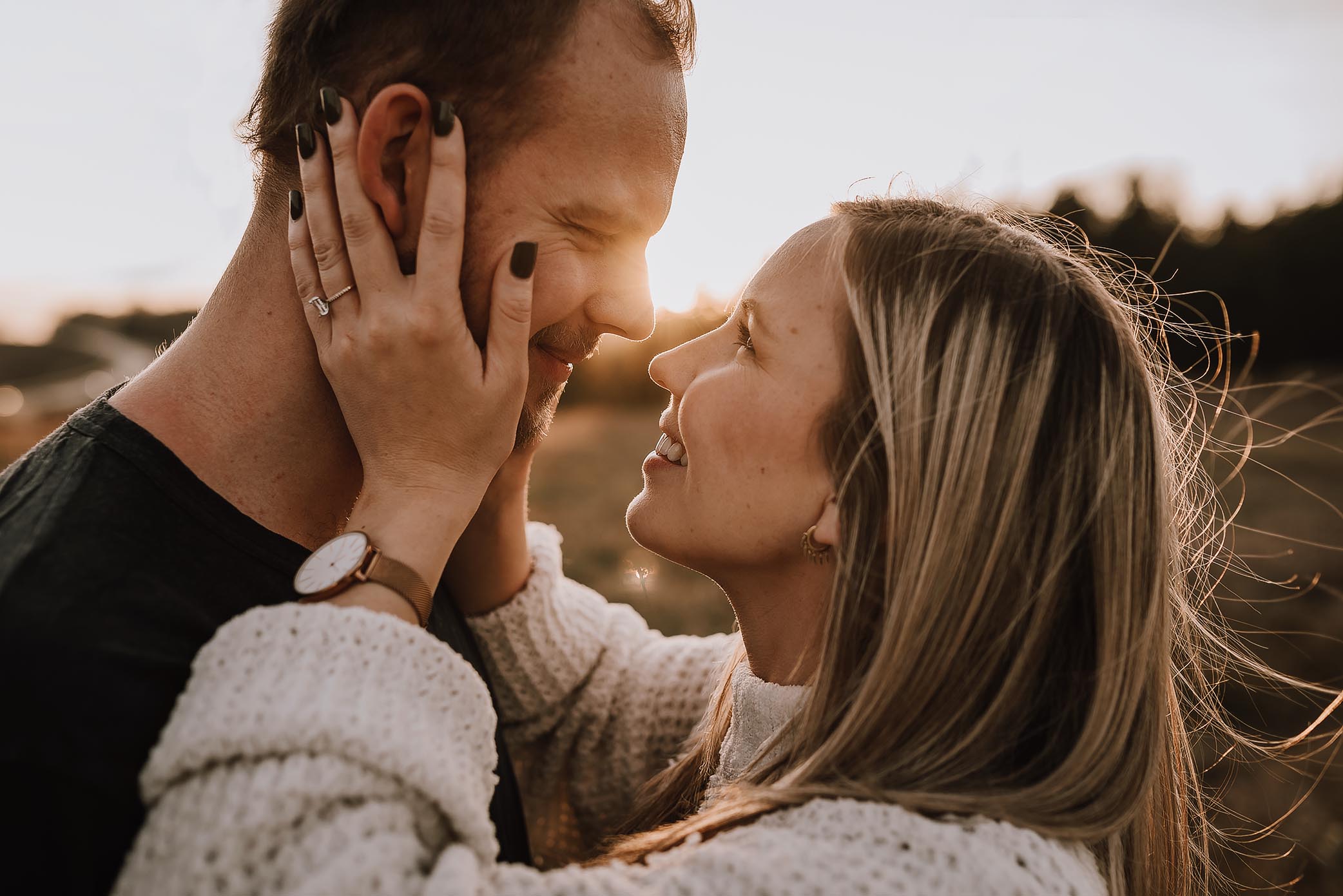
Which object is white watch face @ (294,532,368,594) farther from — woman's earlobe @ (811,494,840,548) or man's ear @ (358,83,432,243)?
woman's earlobe @ (811,494,840,548)

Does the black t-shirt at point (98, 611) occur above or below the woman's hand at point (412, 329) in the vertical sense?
below

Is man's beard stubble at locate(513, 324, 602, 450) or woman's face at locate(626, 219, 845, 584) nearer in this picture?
woman's face at locate(626, 219, 845, 584)

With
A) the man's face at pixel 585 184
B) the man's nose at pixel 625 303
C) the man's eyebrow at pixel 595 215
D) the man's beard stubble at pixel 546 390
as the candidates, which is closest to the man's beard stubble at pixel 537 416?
the man's beard stubble at pixel 546 390

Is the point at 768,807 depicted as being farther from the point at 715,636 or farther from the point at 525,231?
the point at 525,231

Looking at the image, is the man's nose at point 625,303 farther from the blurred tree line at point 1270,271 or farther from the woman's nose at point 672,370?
the blurred tree line at point 1270,271

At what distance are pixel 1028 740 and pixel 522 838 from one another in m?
1.31

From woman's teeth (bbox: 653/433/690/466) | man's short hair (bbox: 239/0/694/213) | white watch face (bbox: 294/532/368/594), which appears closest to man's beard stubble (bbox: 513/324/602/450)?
woman's teeth (bbox: 653/433/690/466)

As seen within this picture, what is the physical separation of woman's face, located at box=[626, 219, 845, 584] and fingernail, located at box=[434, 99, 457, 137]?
2.61 ft

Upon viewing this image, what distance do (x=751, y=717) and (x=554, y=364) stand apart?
1064 mm

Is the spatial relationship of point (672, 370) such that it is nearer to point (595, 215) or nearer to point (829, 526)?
point (595, 215)

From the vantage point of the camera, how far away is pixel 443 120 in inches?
76.7

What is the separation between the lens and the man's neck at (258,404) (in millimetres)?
1805

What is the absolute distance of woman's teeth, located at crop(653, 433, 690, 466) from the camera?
2.14 metres

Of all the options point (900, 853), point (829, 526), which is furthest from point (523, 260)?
point (900, 853)
